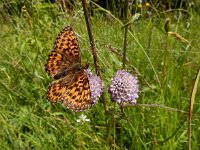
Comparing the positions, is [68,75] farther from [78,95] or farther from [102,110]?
[102,110]

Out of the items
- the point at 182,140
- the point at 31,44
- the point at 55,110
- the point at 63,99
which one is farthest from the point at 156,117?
the point at 31,44

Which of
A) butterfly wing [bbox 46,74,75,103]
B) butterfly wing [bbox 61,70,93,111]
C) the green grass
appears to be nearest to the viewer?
butterfly wing [bbox 61,70,93,111]

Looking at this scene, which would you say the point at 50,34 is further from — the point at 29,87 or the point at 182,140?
the point at 182,140

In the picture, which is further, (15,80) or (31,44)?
(31,44)

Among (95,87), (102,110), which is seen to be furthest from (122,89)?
(102,110)

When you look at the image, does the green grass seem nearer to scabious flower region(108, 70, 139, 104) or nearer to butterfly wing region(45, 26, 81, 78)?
scabious flower region(108, 70, 139, 104)

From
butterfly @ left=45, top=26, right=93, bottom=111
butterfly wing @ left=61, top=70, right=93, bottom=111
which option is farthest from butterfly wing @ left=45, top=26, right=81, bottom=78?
butterfly wing @ left=61, top=70, right=93, bottom=111

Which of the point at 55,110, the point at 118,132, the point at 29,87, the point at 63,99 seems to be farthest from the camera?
the point at 29,87
